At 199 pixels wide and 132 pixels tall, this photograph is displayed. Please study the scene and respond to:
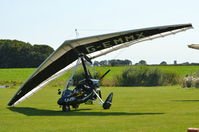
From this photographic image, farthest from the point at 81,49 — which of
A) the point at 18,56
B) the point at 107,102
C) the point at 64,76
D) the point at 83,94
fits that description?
the point at 18,56

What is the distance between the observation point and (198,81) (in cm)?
4566

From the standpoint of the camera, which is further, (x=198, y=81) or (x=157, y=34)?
(x=198, y=81)

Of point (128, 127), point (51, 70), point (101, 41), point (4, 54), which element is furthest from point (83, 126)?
point (4, 54)

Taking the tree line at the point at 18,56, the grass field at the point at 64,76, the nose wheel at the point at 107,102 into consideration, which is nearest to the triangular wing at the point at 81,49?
the nose wheel at the point at 107,102

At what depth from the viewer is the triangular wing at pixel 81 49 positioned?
1867 centimetres

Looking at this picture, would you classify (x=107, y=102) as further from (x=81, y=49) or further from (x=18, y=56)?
(x=18, y=56)

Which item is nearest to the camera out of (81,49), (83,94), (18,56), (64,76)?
(81,49)

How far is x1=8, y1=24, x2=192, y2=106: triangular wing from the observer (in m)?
18.7

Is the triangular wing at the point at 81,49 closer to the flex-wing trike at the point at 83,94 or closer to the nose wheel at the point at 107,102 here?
the flex-wing trike at the point at 83,94

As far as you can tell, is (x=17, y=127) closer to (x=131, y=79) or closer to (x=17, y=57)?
(x=131, y=79)

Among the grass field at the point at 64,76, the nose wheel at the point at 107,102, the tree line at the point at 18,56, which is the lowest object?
the nose wheel at the point at 107,102

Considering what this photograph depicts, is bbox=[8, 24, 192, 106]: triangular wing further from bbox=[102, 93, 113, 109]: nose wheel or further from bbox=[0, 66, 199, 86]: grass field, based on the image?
bbox=[0, 66, 199, 86]: grass field

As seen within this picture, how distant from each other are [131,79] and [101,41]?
36.8m

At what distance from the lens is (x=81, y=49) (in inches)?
819
